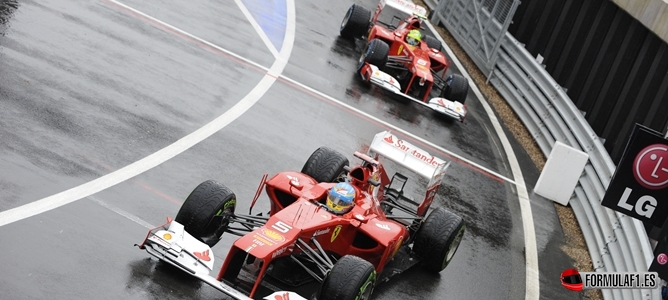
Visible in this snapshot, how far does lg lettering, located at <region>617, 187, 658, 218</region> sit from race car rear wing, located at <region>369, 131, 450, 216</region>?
2.91 m

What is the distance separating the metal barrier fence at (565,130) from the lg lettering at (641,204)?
1.95 metres

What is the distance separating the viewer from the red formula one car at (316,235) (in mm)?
11023

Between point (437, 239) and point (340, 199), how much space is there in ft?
6.25

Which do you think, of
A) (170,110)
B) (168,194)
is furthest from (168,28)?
(168,194)

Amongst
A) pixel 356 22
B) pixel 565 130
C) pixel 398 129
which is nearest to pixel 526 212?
pixel 398 129

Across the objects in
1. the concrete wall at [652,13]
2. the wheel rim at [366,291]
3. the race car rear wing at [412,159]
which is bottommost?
the wheel rim at [366,291]

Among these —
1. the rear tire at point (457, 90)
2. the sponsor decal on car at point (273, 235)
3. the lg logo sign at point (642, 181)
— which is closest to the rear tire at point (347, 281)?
the sponsor decal on car at point (273, 235)

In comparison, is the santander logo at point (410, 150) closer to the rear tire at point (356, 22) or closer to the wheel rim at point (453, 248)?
the wheel rim at point (453, 248)

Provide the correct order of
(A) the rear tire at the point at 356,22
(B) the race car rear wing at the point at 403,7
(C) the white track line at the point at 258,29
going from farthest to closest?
(B) the race car rear wing at the point at 403,7
(A) the rear tire at the point at 356,22
(C) the white track line at the point at 258,29

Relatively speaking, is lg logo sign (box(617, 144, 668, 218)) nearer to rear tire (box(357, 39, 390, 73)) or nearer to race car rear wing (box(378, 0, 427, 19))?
rear tire (box(357, 39, 390, 73))

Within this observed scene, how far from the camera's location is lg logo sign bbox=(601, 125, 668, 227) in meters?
12.4

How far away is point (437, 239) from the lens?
13719mm

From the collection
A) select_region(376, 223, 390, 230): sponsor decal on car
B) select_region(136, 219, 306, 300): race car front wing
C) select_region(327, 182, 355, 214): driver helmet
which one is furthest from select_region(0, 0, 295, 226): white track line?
select_region(376, 223, 390, 230): sponsor decal on car

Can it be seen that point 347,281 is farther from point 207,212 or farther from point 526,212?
point 526,212
